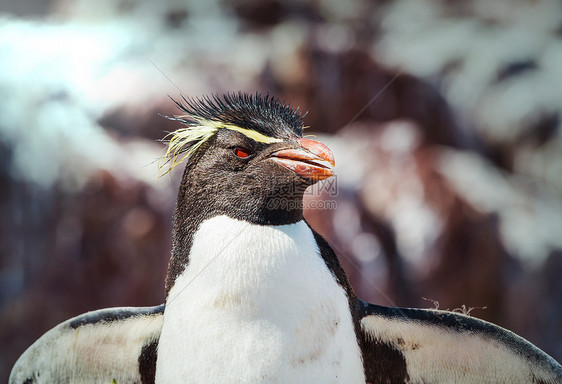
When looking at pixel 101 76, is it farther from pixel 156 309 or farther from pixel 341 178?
pixel 156 309

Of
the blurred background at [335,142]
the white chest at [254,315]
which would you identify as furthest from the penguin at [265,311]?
the blurred background at [335,142]

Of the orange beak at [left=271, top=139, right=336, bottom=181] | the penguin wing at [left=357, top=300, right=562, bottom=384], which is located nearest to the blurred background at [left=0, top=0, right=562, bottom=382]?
the penguin wing at [left=357, top=300, right=562, bottom=384]

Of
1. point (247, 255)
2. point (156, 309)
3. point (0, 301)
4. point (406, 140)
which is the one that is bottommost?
point (0, 301)

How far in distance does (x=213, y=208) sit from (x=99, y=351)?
59 cm

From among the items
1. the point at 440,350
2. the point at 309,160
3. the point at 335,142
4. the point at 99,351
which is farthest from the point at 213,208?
the point at 335,142

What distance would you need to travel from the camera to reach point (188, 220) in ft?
3.65

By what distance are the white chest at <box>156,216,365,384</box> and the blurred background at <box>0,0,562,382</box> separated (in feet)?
7.14

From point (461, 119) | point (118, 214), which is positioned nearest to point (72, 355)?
point (118, 214)

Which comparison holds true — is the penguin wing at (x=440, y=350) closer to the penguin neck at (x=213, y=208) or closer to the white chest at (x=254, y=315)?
the white chest at (x=254, y=315)

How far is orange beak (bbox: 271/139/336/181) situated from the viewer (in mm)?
1012

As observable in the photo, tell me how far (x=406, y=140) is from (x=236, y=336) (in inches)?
120

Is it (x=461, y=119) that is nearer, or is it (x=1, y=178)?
(x=1, y=178)

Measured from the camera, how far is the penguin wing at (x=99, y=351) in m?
1.27

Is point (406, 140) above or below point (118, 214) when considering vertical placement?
above
